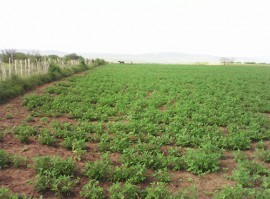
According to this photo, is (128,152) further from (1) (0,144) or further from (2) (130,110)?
(2) (130,110)

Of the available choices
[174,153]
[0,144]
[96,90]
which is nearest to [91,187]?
[174,153]

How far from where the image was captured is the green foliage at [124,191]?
15.7ft

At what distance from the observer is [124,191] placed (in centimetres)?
487

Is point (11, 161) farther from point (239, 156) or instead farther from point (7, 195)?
point (239, 156)

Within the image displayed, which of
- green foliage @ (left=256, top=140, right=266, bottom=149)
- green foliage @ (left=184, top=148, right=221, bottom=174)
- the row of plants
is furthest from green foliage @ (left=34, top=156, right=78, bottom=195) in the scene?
the row of plants

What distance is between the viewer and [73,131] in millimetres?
8180

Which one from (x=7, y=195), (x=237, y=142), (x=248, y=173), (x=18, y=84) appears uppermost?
(x=18, y=84)

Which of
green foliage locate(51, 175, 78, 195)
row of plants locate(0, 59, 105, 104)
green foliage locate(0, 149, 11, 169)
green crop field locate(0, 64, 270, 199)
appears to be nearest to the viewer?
green foliage locate(51, 175, 78, 195)

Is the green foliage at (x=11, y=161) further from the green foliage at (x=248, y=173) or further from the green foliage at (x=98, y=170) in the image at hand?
the green foliage at (x=248, y=173)

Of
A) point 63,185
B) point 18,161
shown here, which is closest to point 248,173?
point 63,185

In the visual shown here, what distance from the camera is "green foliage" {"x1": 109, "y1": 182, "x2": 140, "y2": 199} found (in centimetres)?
477

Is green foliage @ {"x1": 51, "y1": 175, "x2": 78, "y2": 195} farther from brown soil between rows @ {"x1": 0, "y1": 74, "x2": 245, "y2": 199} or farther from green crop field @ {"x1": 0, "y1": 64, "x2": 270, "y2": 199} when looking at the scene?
brown soil between rows @ {"x1": 0, "y1": 74, "x2": 245, "y2": 199}

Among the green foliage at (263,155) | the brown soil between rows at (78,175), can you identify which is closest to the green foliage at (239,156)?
the brown soil between rows at (78,175)

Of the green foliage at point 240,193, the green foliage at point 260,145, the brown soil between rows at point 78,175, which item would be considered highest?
the green foliage at point 260,145
